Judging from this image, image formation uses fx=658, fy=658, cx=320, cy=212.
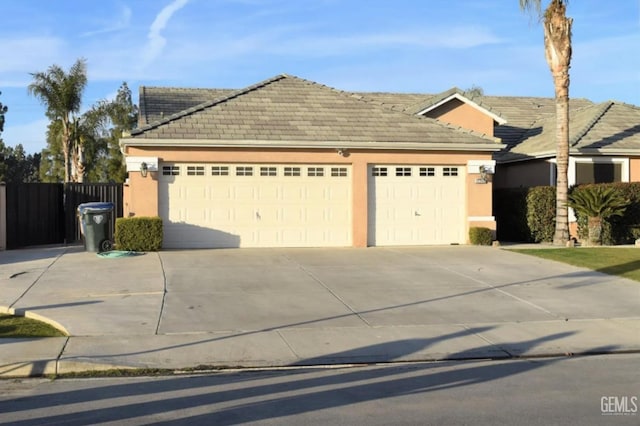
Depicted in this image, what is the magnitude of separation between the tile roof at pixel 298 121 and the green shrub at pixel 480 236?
2556 mm

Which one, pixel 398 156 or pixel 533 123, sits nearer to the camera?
pixel 398 156

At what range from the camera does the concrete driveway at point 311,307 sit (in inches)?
337

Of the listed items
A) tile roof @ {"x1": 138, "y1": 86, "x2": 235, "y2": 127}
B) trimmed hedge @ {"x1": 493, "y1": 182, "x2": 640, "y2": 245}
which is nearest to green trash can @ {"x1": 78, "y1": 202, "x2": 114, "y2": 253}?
tile roof @ {"x1": 138, "y1": 86, "x2": 235, "y2": 127}

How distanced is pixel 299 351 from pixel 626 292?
7397mm

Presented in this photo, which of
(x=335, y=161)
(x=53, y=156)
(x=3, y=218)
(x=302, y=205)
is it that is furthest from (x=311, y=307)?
(x=53, y=156)

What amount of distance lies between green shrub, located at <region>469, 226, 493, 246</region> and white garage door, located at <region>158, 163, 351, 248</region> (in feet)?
12.0

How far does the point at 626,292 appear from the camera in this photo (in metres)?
12.6

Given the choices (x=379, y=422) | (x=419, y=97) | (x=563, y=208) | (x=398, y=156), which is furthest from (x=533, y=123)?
(x=379, y=422)

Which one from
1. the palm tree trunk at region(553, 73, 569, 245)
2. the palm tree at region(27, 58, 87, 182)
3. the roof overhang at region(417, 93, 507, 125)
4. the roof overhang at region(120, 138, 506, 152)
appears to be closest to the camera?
the roof overhang at region(120, 138, 506, 152)

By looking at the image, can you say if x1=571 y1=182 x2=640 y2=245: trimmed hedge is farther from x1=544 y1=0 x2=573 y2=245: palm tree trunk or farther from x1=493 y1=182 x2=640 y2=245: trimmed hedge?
x1=544 y1=0 x2=573 y2=245: palm tree trunk

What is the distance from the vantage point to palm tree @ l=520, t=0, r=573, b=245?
19344mm

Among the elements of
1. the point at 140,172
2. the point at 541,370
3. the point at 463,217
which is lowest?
the point at 541,370

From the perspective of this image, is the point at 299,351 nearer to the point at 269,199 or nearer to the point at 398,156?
the point at 269,199

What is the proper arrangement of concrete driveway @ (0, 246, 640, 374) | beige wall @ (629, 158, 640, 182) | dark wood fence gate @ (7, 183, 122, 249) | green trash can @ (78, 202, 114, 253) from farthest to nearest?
1. beige wall @ (629, 158, 640, 182)
2. dark wood fence gate @ (7, 183, 122, 249)
3. green trash can @ (78, 202, 114, 253)
4. concrete driveway @ (0, 246, 640, 374)
